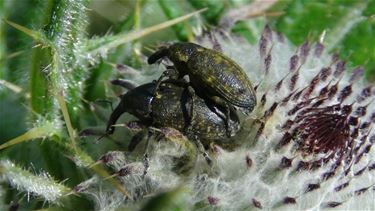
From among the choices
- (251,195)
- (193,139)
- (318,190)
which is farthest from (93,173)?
(318,190)

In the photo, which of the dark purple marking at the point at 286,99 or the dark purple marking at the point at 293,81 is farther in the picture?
the dark purple marking at the point at 293,81

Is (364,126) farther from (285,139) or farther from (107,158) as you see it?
(107,158)

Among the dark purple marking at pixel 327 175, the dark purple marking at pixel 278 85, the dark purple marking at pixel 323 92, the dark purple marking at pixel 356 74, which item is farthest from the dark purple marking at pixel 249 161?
the dark purple marking at pixel 356 74

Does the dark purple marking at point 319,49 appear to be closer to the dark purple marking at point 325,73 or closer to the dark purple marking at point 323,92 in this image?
the dark purple marking at point 325,73

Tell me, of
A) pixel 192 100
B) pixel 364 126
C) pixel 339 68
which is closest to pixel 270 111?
pixel 192 100

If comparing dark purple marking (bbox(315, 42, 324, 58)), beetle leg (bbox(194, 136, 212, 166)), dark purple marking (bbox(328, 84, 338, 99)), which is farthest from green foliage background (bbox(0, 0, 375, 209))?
dark purple marking (bbox(328, 84, 338, 99))

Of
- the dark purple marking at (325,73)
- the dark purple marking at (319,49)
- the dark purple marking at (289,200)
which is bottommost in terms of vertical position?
the dark purple marking at (289,200)
